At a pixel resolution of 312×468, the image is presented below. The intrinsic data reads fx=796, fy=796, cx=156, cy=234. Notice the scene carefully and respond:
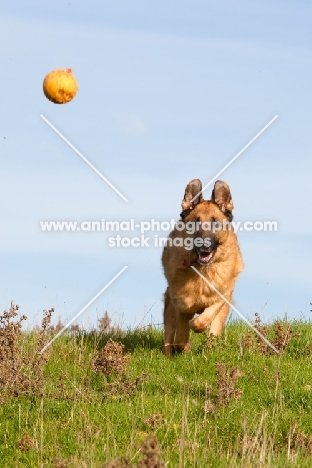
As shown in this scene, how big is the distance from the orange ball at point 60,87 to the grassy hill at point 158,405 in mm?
2561

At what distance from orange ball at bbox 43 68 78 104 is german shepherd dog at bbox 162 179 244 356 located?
8.26ft

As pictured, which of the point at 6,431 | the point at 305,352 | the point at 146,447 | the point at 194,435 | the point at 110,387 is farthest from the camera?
the point at 305,352

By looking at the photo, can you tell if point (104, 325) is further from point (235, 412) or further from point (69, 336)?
point (235, 412)

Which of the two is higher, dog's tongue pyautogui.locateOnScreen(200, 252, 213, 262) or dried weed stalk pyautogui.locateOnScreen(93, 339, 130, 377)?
dog's tongue pyautogui.locateOnScreen(200, 252, 213, 262)

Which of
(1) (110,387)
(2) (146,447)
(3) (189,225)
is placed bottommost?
(2) (146,447)

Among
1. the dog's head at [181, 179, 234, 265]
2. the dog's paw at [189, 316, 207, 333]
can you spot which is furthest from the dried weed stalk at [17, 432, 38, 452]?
the dog's head at [181, 179, 234, 265]

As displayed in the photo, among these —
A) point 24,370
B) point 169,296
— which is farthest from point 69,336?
point 24,370

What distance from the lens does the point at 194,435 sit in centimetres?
680

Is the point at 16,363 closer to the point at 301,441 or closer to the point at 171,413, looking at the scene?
the point at 171,413

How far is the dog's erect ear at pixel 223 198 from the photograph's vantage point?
10.9 metres

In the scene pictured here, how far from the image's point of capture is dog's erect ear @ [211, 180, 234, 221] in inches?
430

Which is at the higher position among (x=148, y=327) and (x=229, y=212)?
(x=229, y=212)

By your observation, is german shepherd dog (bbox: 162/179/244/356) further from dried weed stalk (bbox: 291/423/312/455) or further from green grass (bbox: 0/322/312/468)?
dried weed stalk (bbox: 291/423/312/455)

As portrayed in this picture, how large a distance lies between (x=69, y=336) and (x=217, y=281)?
8.22 feet
